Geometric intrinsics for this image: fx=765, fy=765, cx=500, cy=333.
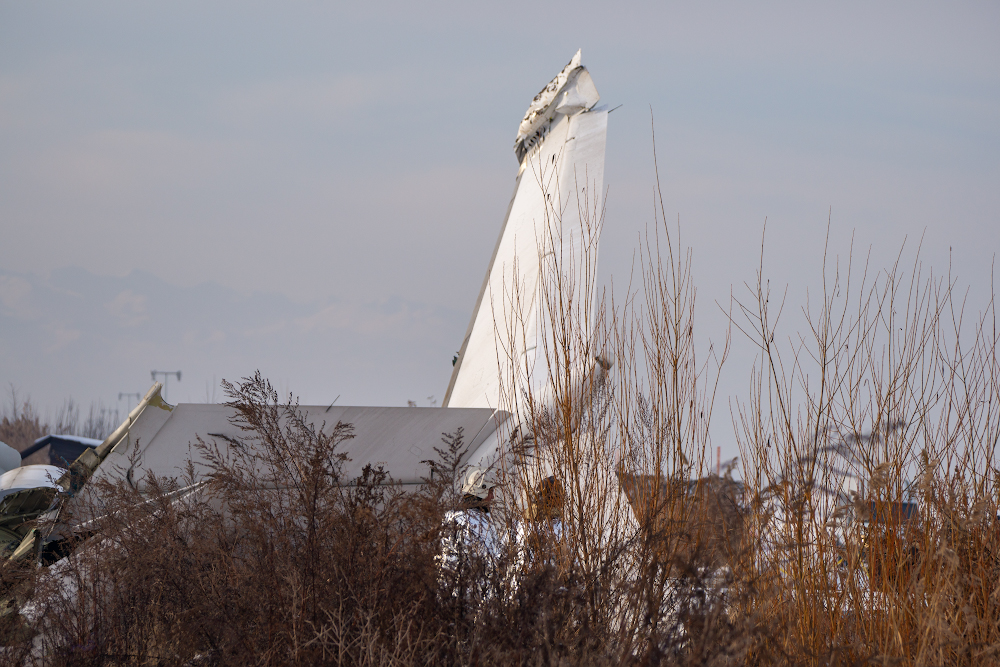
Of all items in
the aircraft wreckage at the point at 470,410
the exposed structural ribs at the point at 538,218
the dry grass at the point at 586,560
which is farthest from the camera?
the exposed structural ribs at the point at 538,218

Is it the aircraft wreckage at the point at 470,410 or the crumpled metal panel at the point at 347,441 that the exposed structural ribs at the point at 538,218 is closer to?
the aircraft wreckage at the point at 470,410

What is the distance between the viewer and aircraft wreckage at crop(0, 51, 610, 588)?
4.29 m

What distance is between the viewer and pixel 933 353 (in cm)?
321

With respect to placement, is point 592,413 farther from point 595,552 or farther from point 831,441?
point 831,441

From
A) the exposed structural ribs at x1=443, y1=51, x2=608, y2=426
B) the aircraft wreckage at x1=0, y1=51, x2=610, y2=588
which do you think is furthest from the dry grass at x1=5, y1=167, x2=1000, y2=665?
the exposed structural ribs at x1=443, y1=51, x2=608, y2=426

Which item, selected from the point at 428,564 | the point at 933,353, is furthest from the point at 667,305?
the point at 428,564

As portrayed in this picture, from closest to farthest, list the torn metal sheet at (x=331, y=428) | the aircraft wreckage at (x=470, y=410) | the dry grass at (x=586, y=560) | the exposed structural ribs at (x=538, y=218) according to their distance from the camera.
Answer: the dry grass at (x=586, y=560)
the aircraft wreckage at (x=470, y=410)
the torn metal sheet at (x=331, y=428)
the exposed structural ribs at (x=538, y=218)

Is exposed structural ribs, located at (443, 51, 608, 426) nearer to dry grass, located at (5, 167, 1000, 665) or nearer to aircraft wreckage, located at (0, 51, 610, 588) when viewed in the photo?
aircraft wreckage, located at (0, 51, 610, 588)

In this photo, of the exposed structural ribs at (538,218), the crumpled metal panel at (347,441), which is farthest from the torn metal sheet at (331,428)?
the exposed structural ribs at (538,218)

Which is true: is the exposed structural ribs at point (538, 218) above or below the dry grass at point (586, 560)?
above

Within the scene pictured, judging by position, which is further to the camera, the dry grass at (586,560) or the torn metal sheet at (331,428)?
the torn metal sheet at (331,428)

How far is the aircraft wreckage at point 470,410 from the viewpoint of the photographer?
4.29 meters

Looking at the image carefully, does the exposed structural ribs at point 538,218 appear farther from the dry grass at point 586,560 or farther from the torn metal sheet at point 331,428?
the dry grass at point 586,560

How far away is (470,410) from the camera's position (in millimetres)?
5145
